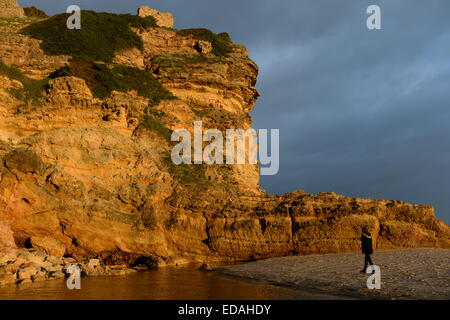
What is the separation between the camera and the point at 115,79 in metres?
29.7

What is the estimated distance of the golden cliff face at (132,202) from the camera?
1969cm

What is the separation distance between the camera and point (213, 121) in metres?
31.5

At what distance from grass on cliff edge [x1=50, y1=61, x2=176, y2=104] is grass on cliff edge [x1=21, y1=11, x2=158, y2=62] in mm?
2871

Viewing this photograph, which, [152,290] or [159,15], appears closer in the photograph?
[152,290]

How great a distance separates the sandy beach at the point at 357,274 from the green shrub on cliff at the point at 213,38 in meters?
25.1

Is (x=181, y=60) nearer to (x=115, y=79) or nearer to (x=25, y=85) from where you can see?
(x=115, y=79)

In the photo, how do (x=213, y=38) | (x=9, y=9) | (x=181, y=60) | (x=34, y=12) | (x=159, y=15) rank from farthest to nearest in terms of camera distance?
(x=34, y=12) → (x=159, y=15) → (x=9, y=9) → (x=213, y=38) → (x=181, y=60)

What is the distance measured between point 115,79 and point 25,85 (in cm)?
667

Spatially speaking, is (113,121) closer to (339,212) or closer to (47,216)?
(47,216)

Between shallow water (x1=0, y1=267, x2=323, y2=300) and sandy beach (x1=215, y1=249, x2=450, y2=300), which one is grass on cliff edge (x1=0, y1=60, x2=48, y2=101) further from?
sandy beach (x1=215, y1=249, x2=450, y2=300)

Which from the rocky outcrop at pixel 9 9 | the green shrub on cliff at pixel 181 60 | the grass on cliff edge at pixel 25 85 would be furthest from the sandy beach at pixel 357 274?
the rocky outcrop at pixel 9 9

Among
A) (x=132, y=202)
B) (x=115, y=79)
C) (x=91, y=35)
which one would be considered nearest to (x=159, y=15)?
(x=91, y=35)

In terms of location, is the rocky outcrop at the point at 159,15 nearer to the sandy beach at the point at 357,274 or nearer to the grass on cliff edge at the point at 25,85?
the grass on cliff edge at the point at 25,85

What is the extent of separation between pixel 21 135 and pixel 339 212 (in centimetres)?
2075
